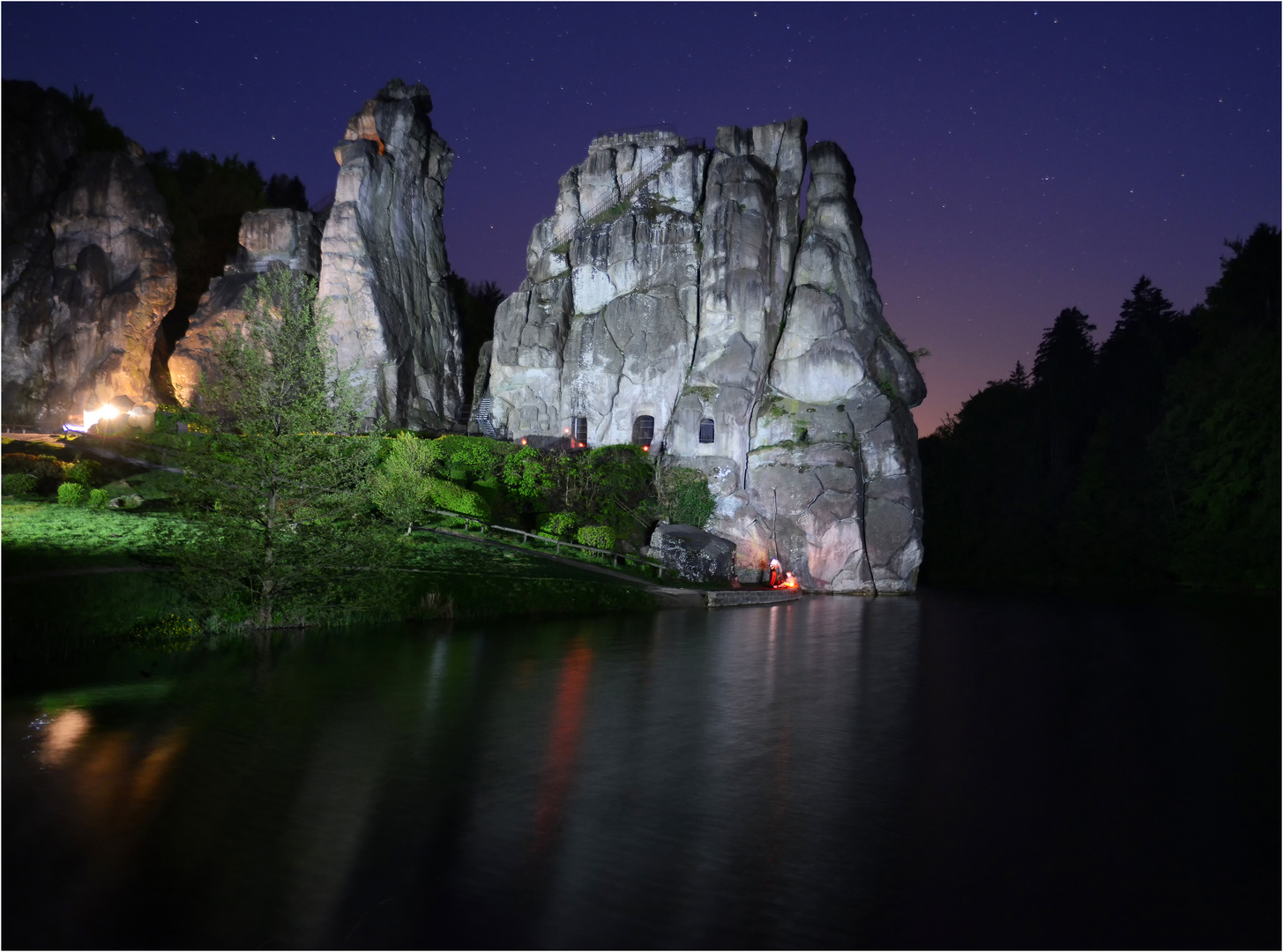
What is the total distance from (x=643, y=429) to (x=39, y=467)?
33869mm

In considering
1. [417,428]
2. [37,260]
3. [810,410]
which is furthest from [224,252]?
[810,410]

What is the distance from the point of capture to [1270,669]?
25.0 metres

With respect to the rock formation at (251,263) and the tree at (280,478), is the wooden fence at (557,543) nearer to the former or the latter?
the tree at (280,478)

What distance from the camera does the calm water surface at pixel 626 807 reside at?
28.7ft

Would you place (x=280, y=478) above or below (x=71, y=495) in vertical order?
above

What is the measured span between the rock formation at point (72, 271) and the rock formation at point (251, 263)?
7.74 ft

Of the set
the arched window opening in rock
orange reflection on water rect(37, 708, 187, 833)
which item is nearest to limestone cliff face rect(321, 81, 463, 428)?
the arched window opening in rock

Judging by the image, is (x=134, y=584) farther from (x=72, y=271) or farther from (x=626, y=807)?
(x=72, y=271)

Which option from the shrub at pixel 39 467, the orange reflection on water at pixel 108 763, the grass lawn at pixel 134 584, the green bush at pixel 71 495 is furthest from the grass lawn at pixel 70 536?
the orange reflection on water at pixel 108 763

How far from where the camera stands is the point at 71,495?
3628 centimetres

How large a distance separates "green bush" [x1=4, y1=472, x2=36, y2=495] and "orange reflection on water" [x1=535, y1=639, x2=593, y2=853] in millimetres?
27175

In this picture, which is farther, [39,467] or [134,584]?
[39,467]

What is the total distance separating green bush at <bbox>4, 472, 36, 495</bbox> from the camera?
3666 cm

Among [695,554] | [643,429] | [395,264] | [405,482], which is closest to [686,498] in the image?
[695,554]
